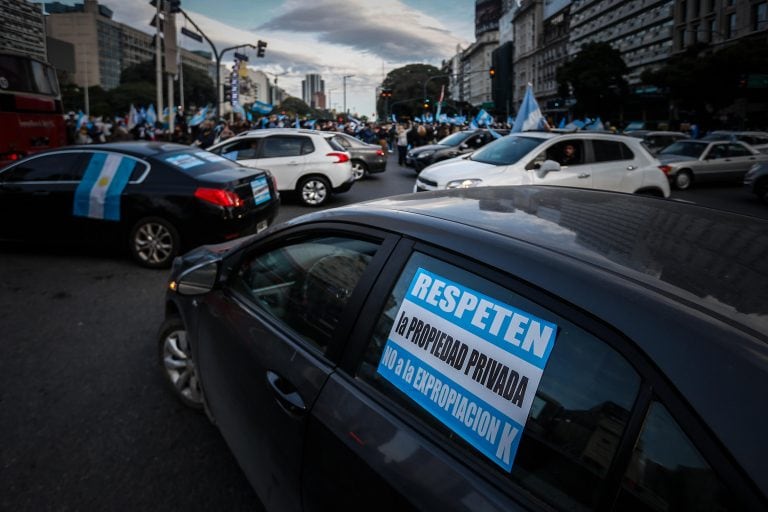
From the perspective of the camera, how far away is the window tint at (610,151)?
8789 mm

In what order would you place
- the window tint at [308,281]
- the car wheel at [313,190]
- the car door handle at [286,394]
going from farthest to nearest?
the car wheel at [313,190]
the window tint at [308,281]
the car door handle at [286,394]

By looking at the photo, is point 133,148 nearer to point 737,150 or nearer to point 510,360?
point 510,360

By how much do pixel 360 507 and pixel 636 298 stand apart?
911 millimetres

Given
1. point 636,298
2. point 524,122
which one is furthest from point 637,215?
point 524,122

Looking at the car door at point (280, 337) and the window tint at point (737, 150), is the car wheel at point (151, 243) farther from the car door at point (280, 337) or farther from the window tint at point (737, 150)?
the window tint at point (737, 150)

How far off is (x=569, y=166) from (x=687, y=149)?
35.4 ft

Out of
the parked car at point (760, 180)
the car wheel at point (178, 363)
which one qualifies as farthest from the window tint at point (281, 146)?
the parked car at point (760, 180)

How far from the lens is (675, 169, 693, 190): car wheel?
1603 centimetres

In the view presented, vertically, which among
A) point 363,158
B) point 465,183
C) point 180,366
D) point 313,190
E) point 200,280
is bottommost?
point 180,366

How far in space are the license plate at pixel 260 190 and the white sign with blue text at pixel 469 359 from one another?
18.9 ft


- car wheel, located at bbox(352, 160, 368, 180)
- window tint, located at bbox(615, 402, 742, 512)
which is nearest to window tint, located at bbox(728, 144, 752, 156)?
car wheel, located at bbox(352, 160, 368, 180)

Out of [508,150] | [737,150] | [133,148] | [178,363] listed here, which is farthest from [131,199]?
[737,150]

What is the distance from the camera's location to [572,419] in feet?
3.86

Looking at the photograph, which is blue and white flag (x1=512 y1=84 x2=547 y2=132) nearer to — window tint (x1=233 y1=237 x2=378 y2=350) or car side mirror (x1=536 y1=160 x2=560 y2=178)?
car side mirror (x1=536 y1=160 x2=560 y2=178)
